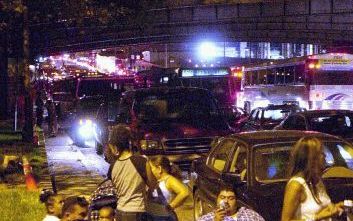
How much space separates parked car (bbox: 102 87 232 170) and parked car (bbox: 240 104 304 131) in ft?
20.1

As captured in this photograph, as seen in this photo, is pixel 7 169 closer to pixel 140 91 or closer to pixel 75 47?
pixel 140 91

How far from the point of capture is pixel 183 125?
15.2 metres

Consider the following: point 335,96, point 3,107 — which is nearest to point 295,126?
point 335,96

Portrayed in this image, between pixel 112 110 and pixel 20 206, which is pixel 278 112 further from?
pixel 20 206

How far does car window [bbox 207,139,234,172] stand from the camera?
28.9ft

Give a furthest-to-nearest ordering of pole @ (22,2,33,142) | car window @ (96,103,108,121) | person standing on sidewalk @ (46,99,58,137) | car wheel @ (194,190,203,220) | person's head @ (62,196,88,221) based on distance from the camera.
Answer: person standing on sidewalk @ (46,99,58,137), pole @ (22,2,33,142), car window @ (96,103,108,121), car wheel @ (194,190,203,220), person's head @ (62,196,88,221)

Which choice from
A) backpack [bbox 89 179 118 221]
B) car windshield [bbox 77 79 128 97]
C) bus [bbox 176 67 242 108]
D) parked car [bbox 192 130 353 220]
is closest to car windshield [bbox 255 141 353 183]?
parked car [bbox 192 130 353 220]

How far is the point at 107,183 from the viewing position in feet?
22.1

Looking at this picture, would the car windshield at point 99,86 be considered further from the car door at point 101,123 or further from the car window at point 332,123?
the car window at point 332,123

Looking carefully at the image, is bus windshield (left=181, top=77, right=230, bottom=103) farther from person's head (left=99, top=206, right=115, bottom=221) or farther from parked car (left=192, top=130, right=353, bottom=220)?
person's head (left=99, top=206, right=115, bottom=221)

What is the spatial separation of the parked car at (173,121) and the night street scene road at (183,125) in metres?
0.03

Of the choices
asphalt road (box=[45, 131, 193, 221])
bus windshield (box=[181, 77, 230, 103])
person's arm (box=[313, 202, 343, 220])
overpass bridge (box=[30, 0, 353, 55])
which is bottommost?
asphalt road (box=[45, 131, 193, 221])

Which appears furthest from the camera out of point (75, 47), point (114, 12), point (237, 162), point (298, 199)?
point (75, 47)

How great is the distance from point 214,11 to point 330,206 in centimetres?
3540
